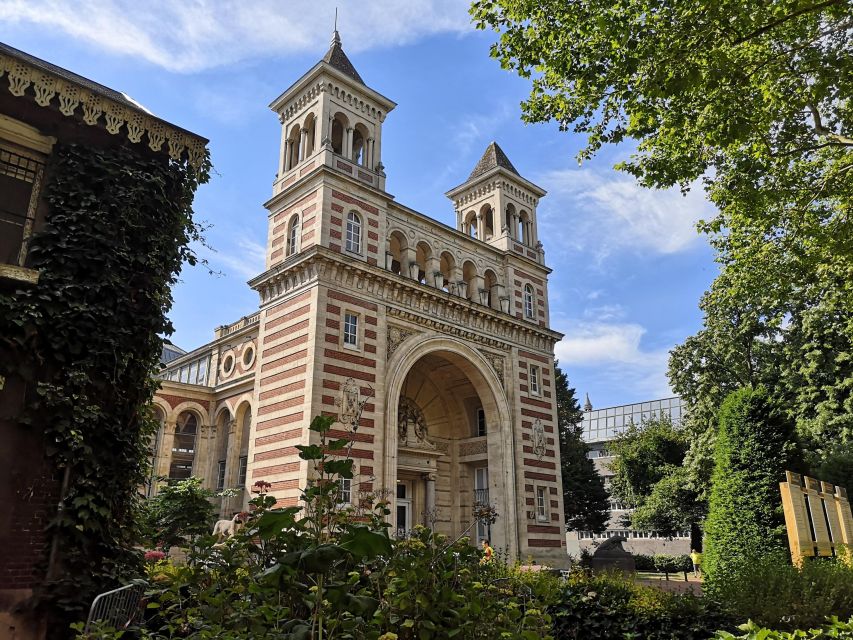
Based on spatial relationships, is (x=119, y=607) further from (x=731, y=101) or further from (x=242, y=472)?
(x=242, y=472)

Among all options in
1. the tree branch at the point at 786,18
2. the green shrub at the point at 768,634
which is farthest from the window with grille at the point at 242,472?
the green shrub at the point at 768,634

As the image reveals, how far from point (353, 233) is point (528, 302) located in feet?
36.7

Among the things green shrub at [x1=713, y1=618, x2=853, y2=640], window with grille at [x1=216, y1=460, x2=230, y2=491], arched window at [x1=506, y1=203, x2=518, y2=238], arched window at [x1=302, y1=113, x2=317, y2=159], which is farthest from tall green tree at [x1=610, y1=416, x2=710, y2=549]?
green shrub at [x1=713, y1=618, x2=853, y2=640]

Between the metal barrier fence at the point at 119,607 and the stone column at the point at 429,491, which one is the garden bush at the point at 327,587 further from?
the stone column at the point at 429,491

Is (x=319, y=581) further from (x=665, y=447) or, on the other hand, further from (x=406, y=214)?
(x=665, y=447)

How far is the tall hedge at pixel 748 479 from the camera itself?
52.6 ft

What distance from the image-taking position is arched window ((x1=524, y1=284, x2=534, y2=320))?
101 ft

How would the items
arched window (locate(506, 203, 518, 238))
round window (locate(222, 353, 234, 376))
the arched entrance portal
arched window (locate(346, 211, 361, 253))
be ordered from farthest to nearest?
arched window (locate(506, 203, 518, 238)), round window (locate(222, 353, 234, 376)), the arched entrance portal, arched window (locate(346, 211, 361, 253))

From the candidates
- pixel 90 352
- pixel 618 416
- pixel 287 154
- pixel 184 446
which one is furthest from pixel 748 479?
pixel 618 416

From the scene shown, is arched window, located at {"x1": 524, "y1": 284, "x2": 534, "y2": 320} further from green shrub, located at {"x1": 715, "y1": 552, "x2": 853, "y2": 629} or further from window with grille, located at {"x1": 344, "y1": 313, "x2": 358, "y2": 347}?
green shrub, located at {"x1": 715, "y1": 552, "x2": 853, "y2": 629}

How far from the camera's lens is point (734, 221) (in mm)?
17172

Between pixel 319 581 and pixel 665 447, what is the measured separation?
43629 mm

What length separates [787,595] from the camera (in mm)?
9625

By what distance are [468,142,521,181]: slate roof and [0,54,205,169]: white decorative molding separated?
960 inches
